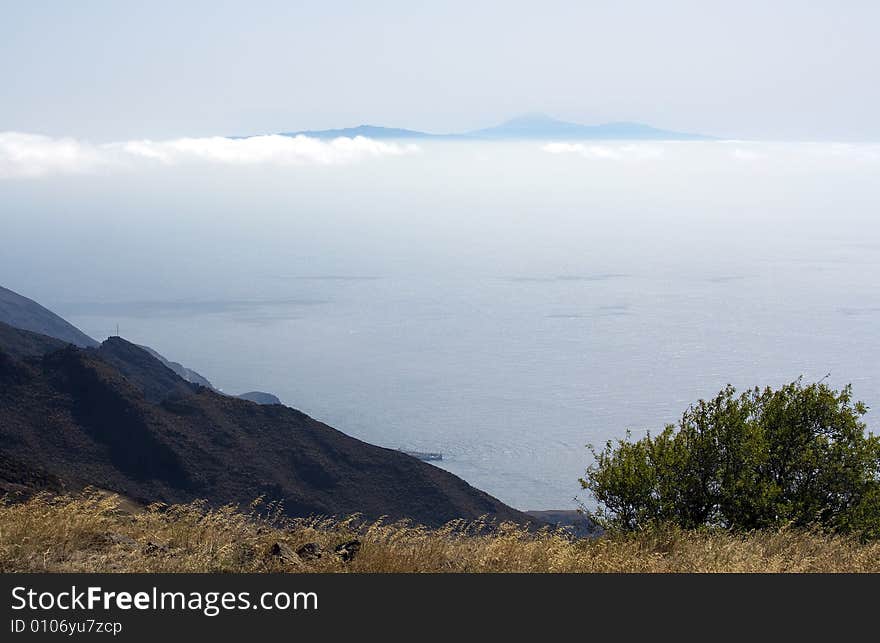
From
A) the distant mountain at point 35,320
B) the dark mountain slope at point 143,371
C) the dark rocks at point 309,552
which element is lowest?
the distant mountain at point 35,320

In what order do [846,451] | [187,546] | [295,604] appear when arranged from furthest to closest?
[846,451] < [187,546] < [295,604]

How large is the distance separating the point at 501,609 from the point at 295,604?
1.84 m

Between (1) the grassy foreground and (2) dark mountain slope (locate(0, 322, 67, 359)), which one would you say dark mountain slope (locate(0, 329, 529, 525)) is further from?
(1) the grassy foreground

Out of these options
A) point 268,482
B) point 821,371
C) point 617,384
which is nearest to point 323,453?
point 268,482

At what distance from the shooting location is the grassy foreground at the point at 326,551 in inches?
332

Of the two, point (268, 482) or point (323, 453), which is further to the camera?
point (323, 453)

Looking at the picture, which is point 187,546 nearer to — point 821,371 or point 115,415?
point 115,415

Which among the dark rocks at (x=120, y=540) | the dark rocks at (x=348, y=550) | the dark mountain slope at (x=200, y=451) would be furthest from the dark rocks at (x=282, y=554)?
the dark mountain slope at (x=200, y=451)

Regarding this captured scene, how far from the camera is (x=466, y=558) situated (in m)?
9.24

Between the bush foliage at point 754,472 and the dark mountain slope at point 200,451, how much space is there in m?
33.3

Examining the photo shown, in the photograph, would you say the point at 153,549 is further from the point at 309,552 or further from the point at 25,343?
the point at 25,343

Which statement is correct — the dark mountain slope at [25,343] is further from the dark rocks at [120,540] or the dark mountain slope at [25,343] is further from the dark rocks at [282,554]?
the dark rocks at [282,554]

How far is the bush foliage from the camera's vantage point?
14.6 meters

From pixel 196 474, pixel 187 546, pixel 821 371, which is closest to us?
pixel 187 546
